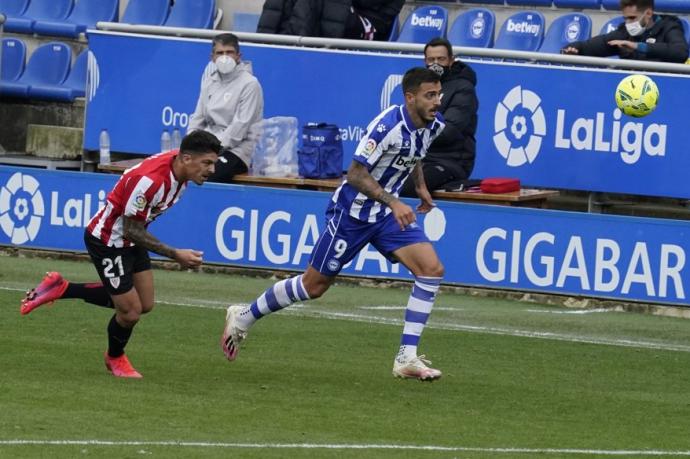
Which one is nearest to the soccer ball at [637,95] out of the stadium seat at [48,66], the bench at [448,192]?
the bench at [448,192]

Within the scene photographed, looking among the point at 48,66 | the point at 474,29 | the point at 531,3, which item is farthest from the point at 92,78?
the point at 531,3

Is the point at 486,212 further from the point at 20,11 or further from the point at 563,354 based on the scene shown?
the point at 20,11

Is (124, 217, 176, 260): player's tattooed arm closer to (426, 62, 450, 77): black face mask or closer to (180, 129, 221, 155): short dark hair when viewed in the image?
(180, 129, 221, 155): short dark hair

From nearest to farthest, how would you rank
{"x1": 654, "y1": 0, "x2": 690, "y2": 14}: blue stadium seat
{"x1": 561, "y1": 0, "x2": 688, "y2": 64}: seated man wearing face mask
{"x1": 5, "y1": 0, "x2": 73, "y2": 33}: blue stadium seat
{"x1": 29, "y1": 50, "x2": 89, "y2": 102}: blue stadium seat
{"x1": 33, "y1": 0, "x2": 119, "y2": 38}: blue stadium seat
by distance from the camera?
{"x1": 561, "y1": 0, "x2": 688, "y2": 64}: seated man wearing face mask, {"x1": 654, "y1": 0, "x2": 690, "y2": 14}: blue stadium seat, {"x1": 29, "y1": 50, "x2": 89, "y2": 102}: blue stadium seat, {"x1": 33, "y1": 0, "x2": 119, "y2": 38}: blue stadium seat, {"x1": 5, "y1": 0, "x2": 73, "y2": 33}: blue stadium seat

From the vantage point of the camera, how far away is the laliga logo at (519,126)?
1537 centimetres

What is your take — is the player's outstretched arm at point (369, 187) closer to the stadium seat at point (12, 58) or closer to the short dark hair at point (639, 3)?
the short dark hair at point (639, 3)

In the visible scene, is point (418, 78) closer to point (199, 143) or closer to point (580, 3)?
point (199, 143)

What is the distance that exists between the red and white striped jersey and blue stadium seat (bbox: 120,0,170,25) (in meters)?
10.8

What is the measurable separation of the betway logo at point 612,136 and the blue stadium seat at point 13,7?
353 inches

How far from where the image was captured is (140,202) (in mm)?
9602

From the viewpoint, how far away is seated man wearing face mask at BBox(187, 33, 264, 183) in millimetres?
15500

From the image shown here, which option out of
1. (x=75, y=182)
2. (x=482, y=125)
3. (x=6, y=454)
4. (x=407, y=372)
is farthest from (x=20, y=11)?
(x=6, y=454)

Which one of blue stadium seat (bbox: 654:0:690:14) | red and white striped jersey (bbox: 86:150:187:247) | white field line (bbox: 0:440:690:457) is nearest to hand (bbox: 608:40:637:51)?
blue stadium seat (bbox: 654:0:690:14)

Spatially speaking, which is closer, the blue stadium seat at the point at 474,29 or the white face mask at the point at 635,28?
the white face mask at the point at 635,28
